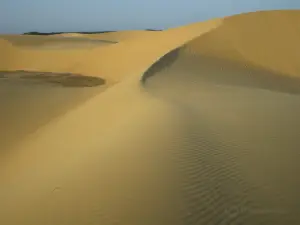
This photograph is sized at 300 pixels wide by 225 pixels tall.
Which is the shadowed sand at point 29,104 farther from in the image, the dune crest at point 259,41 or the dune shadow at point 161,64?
the dune crest at point 259,41

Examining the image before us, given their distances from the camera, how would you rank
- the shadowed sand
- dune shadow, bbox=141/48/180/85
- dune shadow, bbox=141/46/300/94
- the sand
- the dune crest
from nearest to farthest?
1. the sand
2. the shadowed sand
3. dune shadow, bbox=141/46/300/94
4. dune shadow, bbox=141/48/180/85
5. the dune crest

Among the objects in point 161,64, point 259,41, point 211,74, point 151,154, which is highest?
point 259,41

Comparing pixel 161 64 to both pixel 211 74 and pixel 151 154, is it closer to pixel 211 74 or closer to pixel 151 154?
pixel 211 74

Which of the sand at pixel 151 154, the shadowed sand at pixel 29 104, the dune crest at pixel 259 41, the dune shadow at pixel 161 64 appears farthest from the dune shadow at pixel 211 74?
the shadowed sand at pixel 29 104

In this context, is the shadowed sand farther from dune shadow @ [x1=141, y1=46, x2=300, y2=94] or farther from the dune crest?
the dune crest

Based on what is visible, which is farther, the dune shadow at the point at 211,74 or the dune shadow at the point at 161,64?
the dune shadow at the point at 161,64

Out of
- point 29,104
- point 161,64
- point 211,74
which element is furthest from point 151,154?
point 161,64

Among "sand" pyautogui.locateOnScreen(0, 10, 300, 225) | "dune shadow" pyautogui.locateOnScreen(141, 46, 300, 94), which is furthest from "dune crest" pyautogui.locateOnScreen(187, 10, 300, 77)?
"sand" pyautogui.locateOnScreen(0, 10, 300, 225)

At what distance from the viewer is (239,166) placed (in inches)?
135

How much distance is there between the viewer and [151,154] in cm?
355

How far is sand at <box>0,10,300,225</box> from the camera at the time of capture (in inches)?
108

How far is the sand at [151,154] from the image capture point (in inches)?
108

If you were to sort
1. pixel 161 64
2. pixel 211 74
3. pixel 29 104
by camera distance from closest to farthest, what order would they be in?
1. pixel 29 104
2. pixel 211 74
3. pixel 161 64

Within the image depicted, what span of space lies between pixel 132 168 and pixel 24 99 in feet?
15.5
